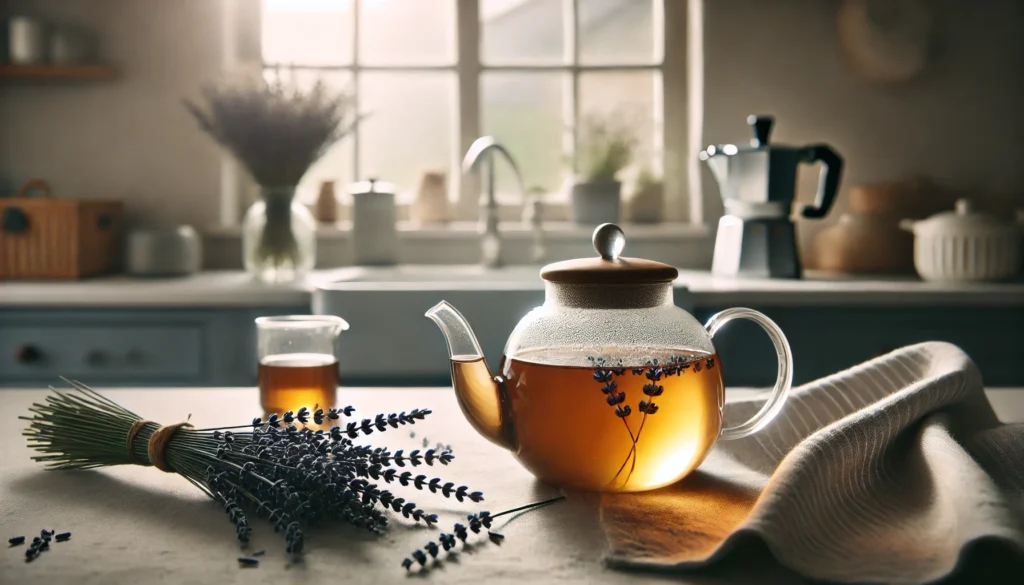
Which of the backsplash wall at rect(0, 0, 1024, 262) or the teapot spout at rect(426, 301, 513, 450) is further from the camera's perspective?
the backsplash wall at rect(0, 0, 1024, 262)

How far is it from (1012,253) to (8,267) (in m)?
2.49

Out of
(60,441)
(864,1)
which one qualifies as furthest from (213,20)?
(60,441)

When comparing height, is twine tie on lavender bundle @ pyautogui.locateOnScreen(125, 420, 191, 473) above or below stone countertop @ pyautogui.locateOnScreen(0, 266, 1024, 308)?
below

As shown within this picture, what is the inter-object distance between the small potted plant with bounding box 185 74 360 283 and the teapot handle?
170cm

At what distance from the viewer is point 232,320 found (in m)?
2.11

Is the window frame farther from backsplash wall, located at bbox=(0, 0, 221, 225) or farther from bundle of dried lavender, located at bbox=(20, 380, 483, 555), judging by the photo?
bundle of dried lavender, located at bbox=(20, 380, 483, 555)

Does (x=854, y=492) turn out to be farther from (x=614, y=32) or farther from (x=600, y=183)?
(x=614, y=32)

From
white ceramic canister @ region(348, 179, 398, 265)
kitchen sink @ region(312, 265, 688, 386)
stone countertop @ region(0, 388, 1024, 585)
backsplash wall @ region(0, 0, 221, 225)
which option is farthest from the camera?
backsplash wall @ region(0, 0, 221, 225)

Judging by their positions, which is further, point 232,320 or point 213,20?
point 213,20

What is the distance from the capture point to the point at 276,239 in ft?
7.66

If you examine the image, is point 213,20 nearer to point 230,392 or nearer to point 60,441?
point 230,392

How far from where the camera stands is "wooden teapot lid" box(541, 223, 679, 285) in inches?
25.7

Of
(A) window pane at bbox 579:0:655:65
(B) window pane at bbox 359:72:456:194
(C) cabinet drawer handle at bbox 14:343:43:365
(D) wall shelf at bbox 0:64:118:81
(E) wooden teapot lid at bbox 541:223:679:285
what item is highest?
(A) window pane at bbox 579:0:655:65

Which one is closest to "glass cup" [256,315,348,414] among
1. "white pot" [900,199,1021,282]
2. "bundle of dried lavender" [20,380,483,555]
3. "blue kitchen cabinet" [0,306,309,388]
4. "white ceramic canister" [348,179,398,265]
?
"bundle of dried lavender" [20,380,483,555]
